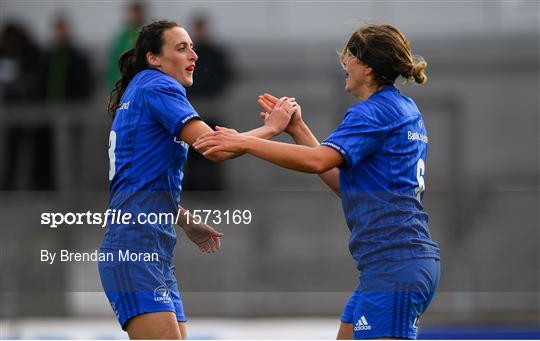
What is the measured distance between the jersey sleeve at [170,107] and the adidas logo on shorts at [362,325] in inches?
41.1

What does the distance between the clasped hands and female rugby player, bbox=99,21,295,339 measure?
4 centimetres

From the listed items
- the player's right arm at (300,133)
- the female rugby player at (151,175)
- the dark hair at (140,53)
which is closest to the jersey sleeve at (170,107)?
the female rugby player at (151,175)

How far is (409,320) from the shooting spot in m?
4.11

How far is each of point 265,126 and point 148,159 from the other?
0.54 metres

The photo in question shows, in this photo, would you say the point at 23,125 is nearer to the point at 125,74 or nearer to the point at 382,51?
the point at 125,74

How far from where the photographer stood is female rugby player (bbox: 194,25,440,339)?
13.4 feet

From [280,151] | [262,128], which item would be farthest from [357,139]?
[262,128]

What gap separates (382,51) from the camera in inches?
165

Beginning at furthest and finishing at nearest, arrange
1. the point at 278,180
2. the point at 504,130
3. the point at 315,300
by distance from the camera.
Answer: the point at 504,130 → the point at 278,180 → the point at 315,300

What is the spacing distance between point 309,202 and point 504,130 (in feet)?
8.28

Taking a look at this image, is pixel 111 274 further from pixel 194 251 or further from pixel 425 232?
pixel 194 251

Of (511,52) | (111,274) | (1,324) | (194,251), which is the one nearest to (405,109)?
(111,274)

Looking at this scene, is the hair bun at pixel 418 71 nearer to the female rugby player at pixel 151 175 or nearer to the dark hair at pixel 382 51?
the dark hair at pixel 382 51

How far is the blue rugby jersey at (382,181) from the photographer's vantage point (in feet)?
13.5
